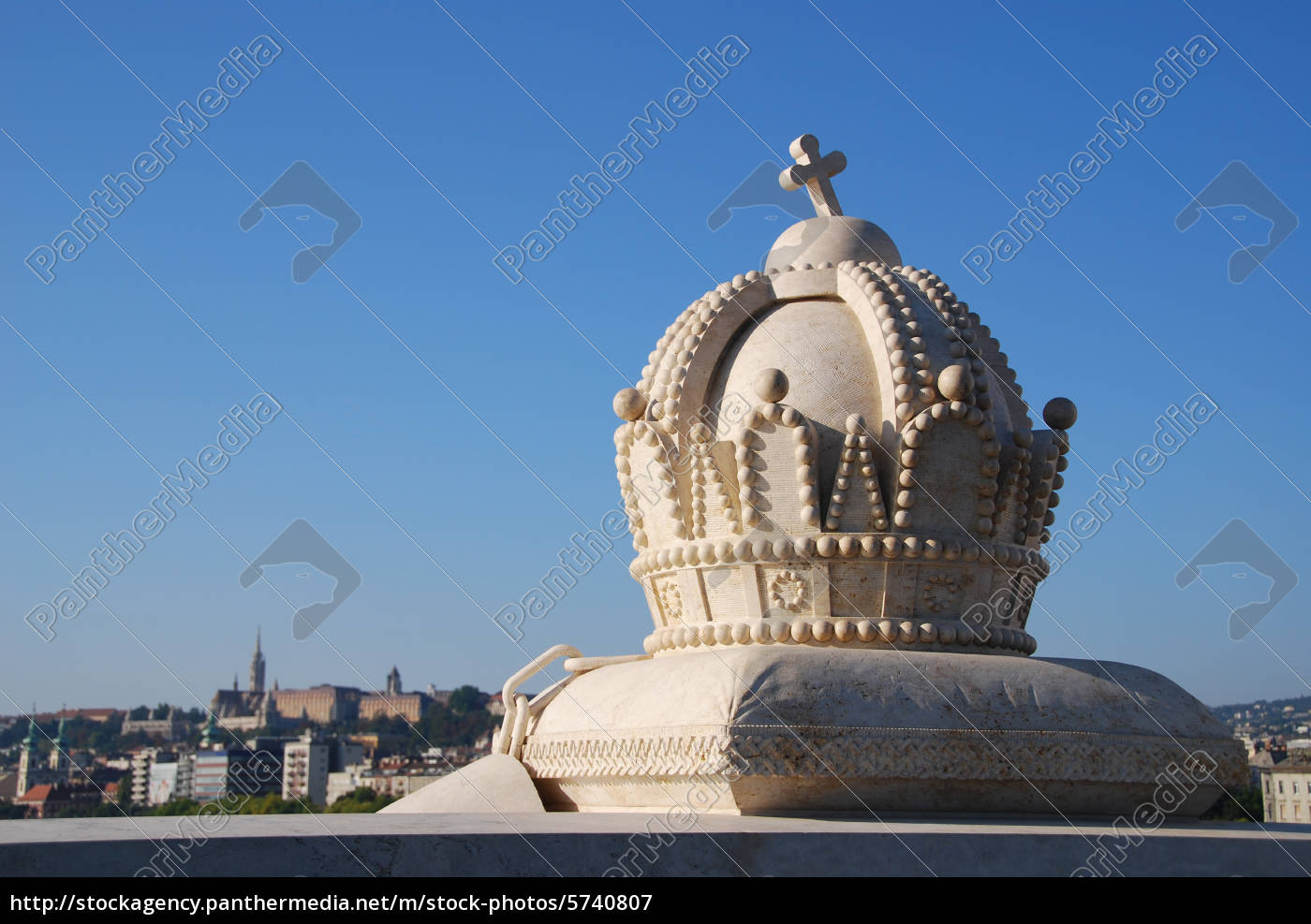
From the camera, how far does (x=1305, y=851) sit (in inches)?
252

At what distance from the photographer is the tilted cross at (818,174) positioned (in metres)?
9.97

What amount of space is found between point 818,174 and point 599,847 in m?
5.93

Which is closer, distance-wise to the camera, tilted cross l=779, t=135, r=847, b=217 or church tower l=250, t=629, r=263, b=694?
tilted cross l=779, t=135, r=847, b=217

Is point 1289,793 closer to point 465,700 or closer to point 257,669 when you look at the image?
point 465,700

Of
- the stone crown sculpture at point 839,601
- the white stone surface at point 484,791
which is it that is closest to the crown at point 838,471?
the stone crown sculpture at point 839,601

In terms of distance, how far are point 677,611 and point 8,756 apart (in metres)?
61.6

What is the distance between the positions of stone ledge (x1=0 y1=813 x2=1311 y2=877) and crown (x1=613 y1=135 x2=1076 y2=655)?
163cm

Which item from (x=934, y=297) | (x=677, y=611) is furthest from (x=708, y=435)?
(x=934, y=297)

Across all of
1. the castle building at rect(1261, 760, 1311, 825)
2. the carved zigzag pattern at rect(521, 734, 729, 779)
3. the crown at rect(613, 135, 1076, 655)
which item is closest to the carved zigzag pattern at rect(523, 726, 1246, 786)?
the carved zigzag pattern at rect(521, 734, 729, 779)

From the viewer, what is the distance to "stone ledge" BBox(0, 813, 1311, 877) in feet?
16.9

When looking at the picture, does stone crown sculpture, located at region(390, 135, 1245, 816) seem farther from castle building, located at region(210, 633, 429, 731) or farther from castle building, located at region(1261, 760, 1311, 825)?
castle building, located at region(210, 633, 429, 731)

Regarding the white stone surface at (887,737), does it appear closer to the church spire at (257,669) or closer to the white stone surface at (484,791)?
the white stone surface at (484,791)

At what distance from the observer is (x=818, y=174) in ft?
32.8
